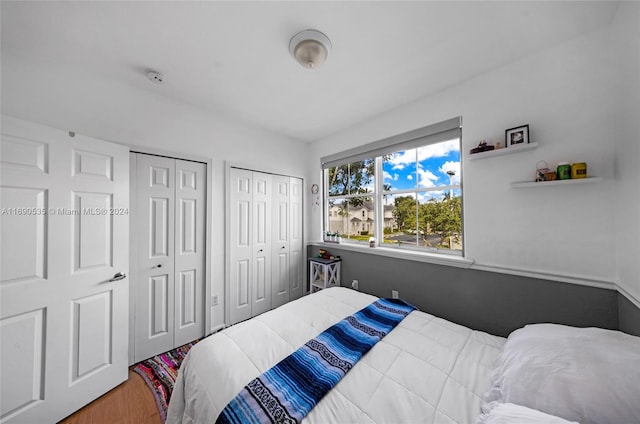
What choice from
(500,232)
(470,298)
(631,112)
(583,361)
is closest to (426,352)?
(583,361)

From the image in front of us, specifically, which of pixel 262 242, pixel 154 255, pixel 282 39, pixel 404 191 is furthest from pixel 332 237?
pixel 282 39

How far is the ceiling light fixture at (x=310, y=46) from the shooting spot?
1.49m

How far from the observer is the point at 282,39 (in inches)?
60.6

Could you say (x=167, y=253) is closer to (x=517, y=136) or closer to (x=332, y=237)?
(x=332, y=237)

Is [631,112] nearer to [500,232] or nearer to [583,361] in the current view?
[500,232]

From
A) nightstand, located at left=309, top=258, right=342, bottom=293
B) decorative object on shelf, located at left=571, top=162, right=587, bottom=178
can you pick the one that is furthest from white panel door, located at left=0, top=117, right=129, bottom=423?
decorative object on shelf, located at left=571, top=162, right=587, bottom=178

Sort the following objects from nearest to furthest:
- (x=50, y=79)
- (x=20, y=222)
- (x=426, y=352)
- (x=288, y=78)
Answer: (x=426, y=352) < (x=20, y=222) < (x=50, y=79) < (x=288, y=78)

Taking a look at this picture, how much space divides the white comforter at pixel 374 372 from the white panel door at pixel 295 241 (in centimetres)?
183

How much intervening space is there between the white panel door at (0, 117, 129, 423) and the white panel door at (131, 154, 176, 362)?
214 millimetres

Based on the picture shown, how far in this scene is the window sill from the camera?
2.03m

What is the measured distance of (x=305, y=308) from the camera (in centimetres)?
174

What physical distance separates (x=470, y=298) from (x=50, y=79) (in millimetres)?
3921

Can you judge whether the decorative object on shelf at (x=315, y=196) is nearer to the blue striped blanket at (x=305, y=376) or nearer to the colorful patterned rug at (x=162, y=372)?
the blue striped blanket at (x=305, y=376)

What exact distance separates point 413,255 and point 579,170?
1.38 metres
